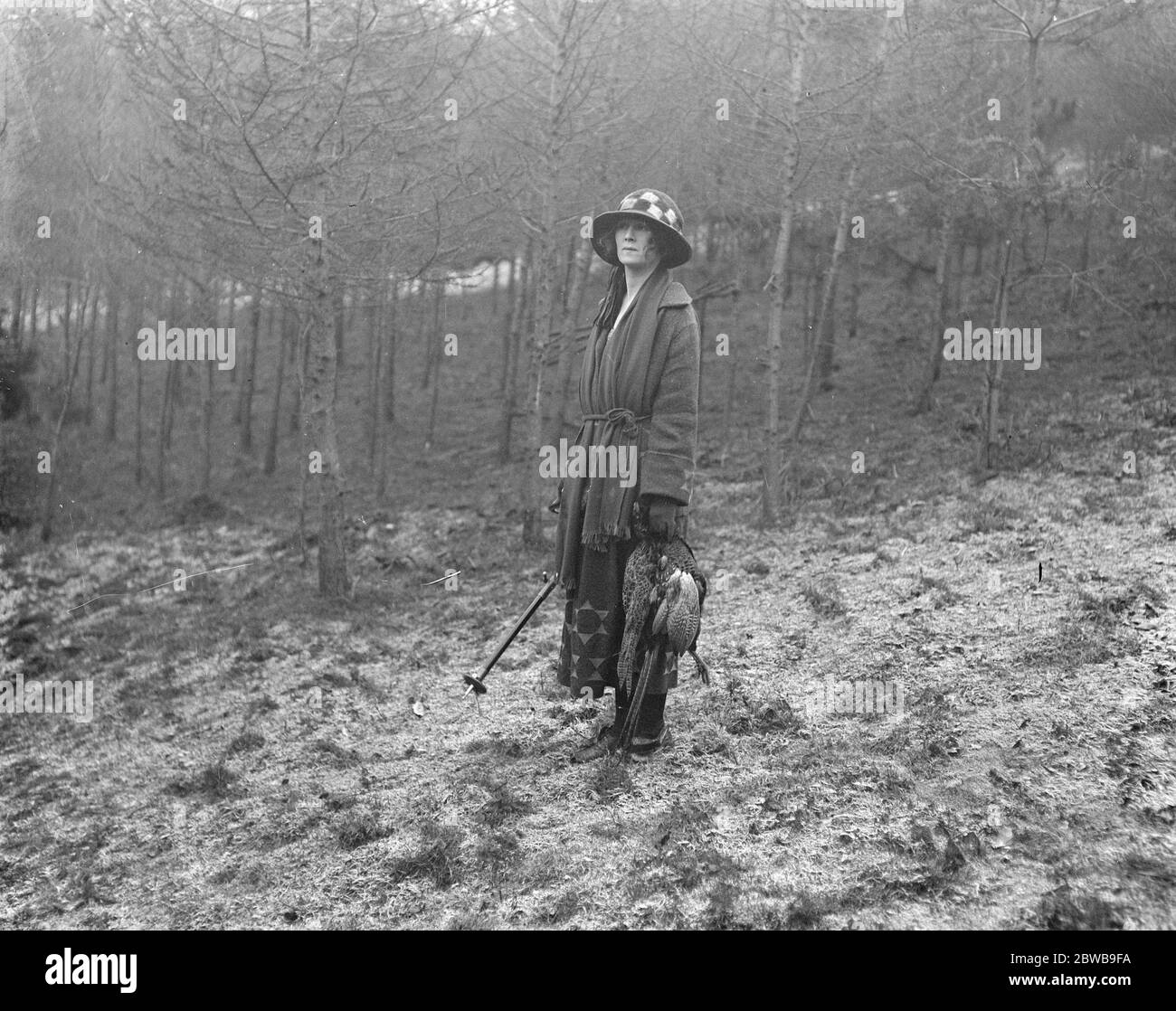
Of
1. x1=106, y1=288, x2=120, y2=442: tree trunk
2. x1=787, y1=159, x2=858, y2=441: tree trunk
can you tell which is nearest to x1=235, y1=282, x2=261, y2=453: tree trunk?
x1=106, y1=288, x2=120, y2=442: tree trunk

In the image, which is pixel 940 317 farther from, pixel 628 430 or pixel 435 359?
pixel 628 430

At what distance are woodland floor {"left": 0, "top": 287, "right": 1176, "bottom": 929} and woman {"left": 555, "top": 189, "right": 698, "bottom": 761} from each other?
2.66ft

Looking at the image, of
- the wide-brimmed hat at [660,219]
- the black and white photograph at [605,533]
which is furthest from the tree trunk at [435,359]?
the wide-brimmed hat at [660,219]

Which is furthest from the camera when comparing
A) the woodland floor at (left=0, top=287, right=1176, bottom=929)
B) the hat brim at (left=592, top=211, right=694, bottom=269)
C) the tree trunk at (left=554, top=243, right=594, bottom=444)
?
the tree trunk at (left=554, top=243, right=594, bottom=444)

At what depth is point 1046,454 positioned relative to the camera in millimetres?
10648

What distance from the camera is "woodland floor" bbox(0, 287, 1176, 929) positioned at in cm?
377

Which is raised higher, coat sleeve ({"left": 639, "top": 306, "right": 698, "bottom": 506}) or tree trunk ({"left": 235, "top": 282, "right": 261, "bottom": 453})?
tree trunk ({"left": 235, "top": 282, "right": 261, "bottom": 453})

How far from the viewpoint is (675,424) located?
14.8 ft

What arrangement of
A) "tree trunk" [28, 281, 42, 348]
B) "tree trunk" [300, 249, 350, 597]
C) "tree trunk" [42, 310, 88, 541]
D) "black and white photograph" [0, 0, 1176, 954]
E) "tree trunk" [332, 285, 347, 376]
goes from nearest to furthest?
"black and white photograph" [0, 0, 1176, 954], "tree trunk" [300, 249, 350, 597], "tree trunk" [332, 285, 347, 376], "tree trunk" [28, 281, 42, 348], "tree trunk" [42, 310, 88, 541]

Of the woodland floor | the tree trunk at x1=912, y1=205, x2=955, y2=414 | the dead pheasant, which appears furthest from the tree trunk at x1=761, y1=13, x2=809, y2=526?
the dead pheasant

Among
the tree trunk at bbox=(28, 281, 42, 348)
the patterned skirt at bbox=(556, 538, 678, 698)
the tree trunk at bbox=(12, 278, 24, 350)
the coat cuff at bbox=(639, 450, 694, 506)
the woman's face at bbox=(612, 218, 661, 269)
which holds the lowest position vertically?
the patterned skirt at bbox=(556, 538, 678, 698)

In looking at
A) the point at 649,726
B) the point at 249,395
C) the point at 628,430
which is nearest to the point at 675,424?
the point at 628,430

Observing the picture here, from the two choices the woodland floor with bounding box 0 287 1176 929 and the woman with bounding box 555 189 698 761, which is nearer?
the woodland floor with bounding box 0 287 1176 929

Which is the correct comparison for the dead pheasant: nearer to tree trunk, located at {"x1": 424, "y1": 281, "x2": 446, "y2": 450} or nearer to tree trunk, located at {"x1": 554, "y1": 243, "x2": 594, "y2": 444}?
tree trunk, located at {"x1": 554, "y1": 243, "x2": 594, "y2": 444}
